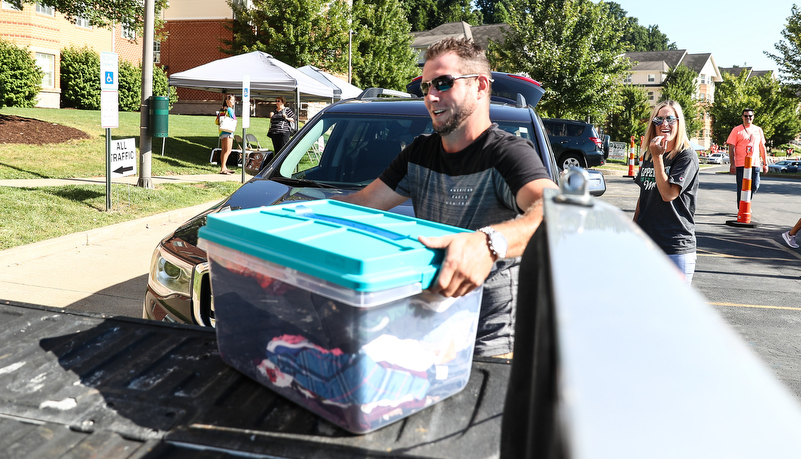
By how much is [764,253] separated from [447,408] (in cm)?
898

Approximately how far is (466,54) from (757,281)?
6.22 meters

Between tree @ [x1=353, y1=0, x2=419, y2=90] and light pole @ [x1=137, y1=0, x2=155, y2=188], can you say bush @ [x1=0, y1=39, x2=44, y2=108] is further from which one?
light pole @ [x1=137, y1=0, x2=155, y2=188]

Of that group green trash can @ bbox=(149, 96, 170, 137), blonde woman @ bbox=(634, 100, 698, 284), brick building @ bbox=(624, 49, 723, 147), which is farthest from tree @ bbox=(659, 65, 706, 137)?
blonde woman @ bbox=(634, 100, 698, 284)

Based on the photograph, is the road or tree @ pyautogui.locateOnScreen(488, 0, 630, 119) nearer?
the road

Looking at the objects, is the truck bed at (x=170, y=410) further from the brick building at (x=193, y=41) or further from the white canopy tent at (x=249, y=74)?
the brick building at (x=193, y=41)

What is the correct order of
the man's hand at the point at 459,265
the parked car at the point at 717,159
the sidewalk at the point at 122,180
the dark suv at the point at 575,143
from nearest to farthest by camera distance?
the man's hand at the point at 459,265, the sidewalk at the point at 122,180, the dark suv at the point at 575,143, the parked car at the point at 717,159

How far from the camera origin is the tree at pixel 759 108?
55219mm

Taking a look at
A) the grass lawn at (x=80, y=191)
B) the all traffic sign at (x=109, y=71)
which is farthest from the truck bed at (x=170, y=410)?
the all traffic sign at (x=109, y=71)

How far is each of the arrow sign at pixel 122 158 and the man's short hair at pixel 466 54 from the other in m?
7.80

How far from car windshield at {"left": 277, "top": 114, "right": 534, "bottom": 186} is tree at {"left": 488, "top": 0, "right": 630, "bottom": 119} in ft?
94.6

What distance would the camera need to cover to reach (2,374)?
1773 mm

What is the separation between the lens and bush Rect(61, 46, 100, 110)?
105 ft

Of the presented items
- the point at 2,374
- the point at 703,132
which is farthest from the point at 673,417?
the point at 703,132

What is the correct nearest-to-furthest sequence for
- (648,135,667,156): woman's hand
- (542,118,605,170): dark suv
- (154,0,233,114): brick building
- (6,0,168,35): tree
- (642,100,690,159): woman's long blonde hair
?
(648,135,667,156): woman's hand
(642,100,690,159): woman's long blonde hair
(6,0,168,35): tree
(542,118,605,170): dark suv
(154,0,233,114): brick building
